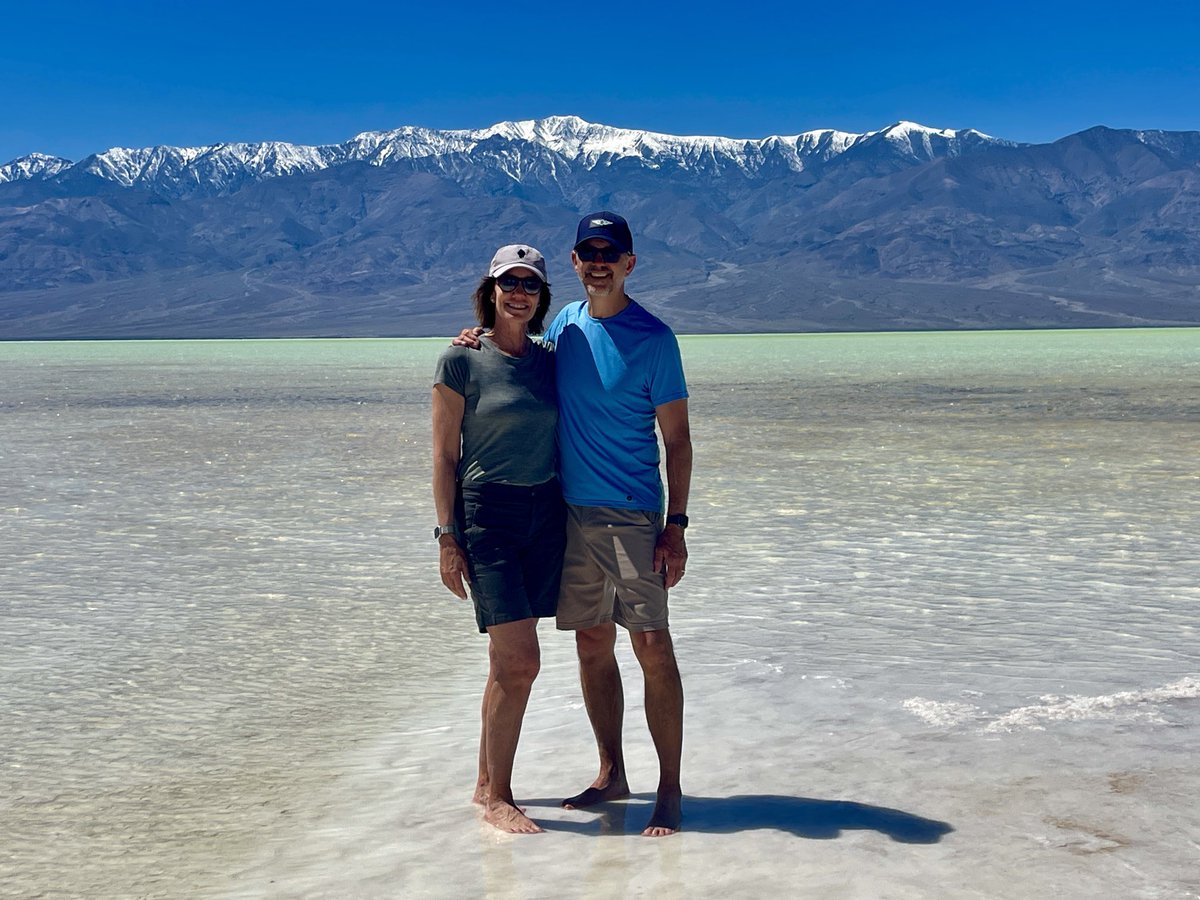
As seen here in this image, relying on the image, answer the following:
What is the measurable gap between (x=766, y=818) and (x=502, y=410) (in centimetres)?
122

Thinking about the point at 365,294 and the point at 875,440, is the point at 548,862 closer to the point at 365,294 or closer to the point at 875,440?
the point at 875,440

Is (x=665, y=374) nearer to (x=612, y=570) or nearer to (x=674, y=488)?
(x=674, y=488)

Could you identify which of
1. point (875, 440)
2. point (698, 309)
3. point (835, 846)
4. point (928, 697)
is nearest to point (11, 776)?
point (835, 846)

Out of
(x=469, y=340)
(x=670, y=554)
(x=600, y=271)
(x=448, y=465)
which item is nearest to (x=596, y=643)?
(x=670, y=554)

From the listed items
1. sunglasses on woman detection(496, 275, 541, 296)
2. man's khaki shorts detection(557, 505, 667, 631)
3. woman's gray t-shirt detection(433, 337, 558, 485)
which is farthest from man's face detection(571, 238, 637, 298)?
man's khaki shorts detection(557, 505, 667, 631)

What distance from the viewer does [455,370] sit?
3.49m

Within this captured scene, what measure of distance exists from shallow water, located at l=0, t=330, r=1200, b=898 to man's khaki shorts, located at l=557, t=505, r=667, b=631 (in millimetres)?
542

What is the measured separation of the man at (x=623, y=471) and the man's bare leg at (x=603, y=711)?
14 cm

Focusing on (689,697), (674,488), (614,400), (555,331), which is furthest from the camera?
(689,697)

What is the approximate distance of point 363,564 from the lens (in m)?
7.89

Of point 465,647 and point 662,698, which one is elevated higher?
point 662,698

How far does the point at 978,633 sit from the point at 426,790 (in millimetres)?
2689

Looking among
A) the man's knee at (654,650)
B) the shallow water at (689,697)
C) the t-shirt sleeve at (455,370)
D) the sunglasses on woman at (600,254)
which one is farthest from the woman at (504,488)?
the shallow water at (689,697)

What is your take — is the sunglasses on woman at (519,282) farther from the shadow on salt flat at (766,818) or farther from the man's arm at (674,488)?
the shadow on salt flat at (766,818)
